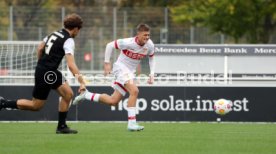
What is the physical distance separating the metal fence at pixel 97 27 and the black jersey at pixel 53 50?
1763 centimetres

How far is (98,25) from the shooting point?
34.6 m

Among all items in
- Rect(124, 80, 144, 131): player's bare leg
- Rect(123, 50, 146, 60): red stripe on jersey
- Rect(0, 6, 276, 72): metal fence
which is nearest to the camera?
Rect(124, 80, 144, 131): player's bare leg

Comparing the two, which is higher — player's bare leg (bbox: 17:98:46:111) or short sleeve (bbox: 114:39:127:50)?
short sleeve (bbox: 114:39:127:50)

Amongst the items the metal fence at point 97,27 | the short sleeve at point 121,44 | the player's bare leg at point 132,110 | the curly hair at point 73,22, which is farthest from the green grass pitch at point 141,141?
the metal fence at point 97,27

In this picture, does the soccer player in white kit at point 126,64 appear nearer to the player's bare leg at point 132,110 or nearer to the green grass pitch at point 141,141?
the player's bare leg at point 132,110

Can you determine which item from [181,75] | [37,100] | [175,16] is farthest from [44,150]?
[175,16]

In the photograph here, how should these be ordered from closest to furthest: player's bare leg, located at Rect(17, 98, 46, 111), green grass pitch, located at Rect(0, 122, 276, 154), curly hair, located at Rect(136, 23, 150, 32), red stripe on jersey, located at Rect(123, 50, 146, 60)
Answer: green grass pitch, located at Rect(0, 122, 276, 154) → player's bare leg, located at Rect(17, 98, 46, 111) → curly hair, located at Rect(136, 23, 150, 32) → red stripe on jersey, located at Rect(123, 50, 146, 60)

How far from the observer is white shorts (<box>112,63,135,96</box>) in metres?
16.3

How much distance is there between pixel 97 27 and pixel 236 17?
6.81 m

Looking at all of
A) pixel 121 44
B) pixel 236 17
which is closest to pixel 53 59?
pixel 121 44

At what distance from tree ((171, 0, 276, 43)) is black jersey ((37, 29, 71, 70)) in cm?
2257

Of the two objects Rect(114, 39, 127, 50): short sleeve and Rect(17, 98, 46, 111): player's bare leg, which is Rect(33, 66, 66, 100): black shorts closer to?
Rect(17, 98, 46, 111): player's bare leg

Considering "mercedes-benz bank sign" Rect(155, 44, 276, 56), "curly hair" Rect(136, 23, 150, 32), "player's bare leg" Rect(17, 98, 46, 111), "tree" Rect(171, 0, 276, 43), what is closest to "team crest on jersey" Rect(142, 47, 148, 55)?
"curly hair" Rect(136, 23, 150, 32)

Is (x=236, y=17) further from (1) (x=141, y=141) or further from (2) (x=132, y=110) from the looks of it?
(1) (x=141, y=141)
